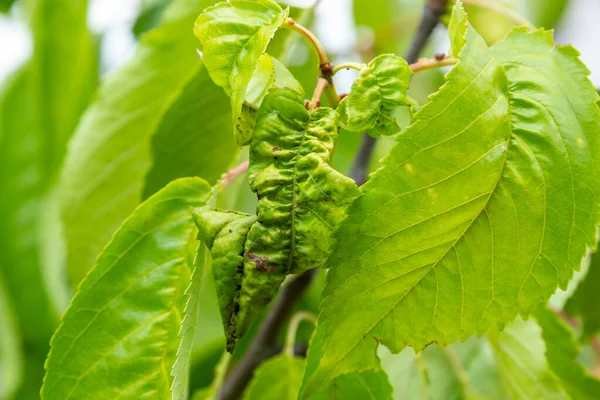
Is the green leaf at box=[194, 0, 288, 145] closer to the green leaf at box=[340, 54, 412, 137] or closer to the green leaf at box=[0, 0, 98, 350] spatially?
the green leaf at box=[340, 54, 412, 137]

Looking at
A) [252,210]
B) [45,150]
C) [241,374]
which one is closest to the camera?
[241,374]

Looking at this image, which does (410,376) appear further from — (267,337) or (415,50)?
(415,50)

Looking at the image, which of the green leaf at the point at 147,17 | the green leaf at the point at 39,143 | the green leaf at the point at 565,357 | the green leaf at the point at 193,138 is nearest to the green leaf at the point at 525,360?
the green leaf at the point at 565,357

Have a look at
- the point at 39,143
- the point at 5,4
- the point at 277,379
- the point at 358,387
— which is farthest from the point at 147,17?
the point at 358,387

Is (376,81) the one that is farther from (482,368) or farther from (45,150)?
(45,150)

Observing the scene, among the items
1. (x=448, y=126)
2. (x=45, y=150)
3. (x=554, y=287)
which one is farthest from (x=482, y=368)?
(x=45, y=150)

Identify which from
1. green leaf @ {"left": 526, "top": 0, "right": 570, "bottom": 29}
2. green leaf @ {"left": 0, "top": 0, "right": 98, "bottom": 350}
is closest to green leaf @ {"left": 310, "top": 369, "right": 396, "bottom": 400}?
green leaf @ {"left": 0, "top": 0, "right": 98, "bottom": 350}
